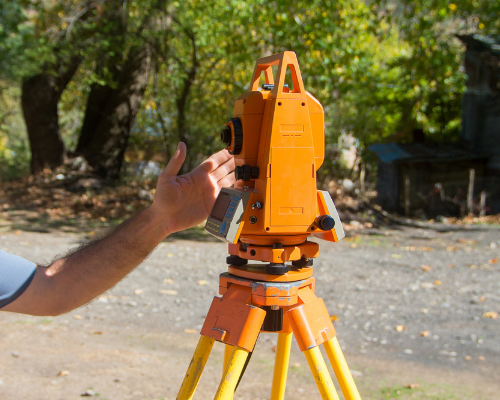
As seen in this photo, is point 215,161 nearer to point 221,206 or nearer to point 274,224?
point 221,206

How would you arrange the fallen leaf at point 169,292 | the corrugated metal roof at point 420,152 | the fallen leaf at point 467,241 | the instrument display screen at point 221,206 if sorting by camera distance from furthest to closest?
the corrugated metal roof at point 420,152
the fallen leaf at point 467,241
the fallen leaf at point 169,292
the instrument display screen at point 221,206

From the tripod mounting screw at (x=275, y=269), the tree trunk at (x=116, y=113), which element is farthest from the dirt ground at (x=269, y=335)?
the tree trunk at (x=116, y=113)

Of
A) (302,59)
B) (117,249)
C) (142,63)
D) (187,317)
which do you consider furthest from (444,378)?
(142,63)

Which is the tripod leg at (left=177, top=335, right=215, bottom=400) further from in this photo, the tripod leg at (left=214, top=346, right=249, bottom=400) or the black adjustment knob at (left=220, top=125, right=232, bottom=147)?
the black adjustment knob at (left=220, top=125, right=232, bottom=147)

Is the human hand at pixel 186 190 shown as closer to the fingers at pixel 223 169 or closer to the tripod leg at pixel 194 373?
the fingers at pixel 223 169

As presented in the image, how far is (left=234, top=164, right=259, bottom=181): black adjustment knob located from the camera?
5.76 feet

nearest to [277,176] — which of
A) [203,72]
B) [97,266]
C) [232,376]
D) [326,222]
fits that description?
[326,222]

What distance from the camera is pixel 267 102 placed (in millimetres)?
1778

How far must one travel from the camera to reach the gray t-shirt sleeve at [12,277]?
6.11ft

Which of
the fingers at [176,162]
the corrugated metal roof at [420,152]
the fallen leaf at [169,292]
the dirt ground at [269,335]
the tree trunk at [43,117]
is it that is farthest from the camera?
the corrugated metal roof at [420,152]

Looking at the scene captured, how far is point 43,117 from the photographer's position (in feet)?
43.4

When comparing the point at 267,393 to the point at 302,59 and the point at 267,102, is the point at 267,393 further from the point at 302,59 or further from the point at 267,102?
the point at 302,59

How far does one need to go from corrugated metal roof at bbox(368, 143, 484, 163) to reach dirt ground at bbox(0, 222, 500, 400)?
5771mm

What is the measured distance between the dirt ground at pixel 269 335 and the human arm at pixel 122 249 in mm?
1602
